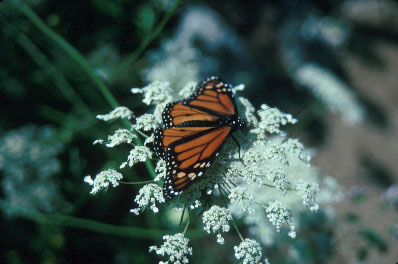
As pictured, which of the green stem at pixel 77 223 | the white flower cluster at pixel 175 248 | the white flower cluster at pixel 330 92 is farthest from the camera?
the white flower cluster at pixel 330 92

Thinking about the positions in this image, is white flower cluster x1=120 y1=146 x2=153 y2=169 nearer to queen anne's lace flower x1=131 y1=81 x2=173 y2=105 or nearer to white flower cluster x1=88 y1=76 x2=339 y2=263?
white flower cluster x1=88 y1=76 x2=339 y2=263

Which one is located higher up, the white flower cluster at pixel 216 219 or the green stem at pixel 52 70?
the green stem at pixel 52 70

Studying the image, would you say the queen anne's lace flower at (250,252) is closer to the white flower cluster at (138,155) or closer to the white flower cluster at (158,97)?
the white flower cluster at (138,155)

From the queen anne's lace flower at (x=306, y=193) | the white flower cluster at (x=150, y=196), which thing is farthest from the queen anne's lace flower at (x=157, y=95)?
the queen anne's lace flower at (x=306, y=193)

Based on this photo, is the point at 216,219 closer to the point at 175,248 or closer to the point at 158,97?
the point at 175,248

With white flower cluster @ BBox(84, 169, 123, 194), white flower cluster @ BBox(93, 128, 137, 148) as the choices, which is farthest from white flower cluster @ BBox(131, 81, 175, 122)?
white flower cluster @ BBox(84, 169, 123, 194)

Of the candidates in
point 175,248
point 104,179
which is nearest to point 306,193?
point 175,248

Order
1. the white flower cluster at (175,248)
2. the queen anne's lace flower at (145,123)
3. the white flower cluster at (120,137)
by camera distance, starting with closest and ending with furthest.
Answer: the white flower cluster at (175,248) < the white flower cluster at (120,137) < the queen anne's lace flower at (145,123)
